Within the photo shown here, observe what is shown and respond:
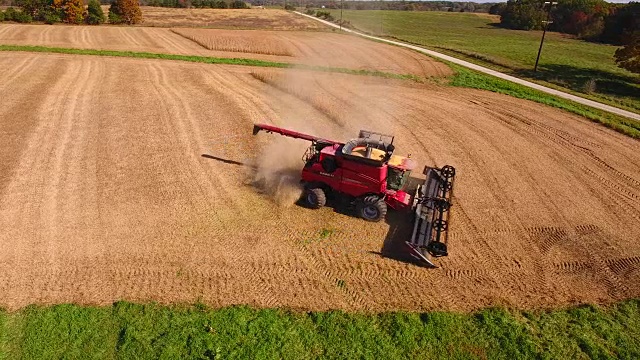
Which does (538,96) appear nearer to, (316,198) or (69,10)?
(316,198)

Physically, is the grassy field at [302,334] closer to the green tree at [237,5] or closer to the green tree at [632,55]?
the green tree at [632,55]

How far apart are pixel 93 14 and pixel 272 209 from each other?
63.1 meters

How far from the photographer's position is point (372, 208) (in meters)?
12.7

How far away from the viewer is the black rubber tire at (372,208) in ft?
41.2

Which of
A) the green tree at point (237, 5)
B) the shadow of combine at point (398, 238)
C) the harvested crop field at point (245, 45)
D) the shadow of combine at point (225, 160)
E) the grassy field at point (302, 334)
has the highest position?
the green tree at point (237, 5)

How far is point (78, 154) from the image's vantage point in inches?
671

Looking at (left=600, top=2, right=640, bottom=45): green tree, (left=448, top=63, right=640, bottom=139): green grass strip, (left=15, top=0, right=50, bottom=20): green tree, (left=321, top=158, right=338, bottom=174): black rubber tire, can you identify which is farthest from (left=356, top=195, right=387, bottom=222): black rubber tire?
(left=15, top=0, right=50, bottom=20): green tree

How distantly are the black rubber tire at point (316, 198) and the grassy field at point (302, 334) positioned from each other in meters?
4.39

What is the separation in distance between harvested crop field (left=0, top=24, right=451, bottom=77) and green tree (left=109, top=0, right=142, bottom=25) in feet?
35.0

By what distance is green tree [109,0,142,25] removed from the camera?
6288cm

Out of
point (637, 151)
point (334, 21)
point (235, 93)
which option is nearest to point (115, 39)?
point (235, 93)

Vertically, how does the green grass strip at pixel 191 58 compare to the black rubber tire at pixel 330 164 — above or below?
above

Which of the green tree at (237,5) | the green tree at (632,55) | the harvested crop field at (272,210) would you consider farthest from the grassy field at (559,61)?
the green tree at (237,5)

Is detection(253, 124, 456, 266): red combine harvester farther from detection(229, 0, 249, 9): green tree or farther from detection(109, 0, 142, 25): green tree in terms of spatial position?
detection(229, 0, 249, 9): green tree
